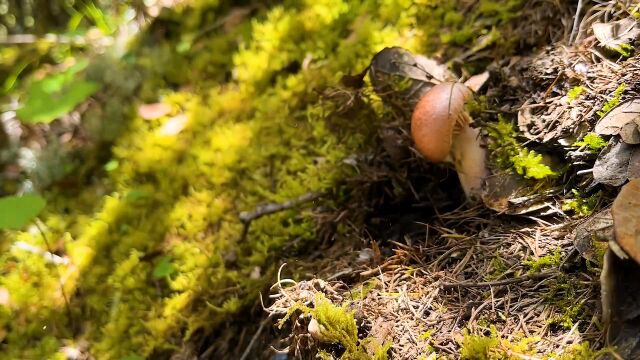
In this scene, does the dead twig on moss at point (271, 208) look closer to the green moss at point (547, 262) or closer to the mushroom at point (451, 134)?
the mushroom at point (451, 134)

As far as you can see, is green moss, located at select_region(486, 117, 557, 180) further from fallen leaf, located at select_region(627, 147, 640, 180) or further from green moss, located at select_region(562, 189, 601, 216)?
fallen leaf, located at select_region(627, 147, 640, 180)

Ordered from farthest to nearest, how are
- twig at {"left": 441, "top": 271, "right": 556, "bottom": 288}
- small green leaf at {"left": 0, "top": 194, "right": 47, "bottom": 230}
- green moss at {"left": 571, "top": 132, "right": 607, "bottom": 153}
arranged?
small green leaf at {"left": 0, "top": 194, "right": 47, "bottom": 230} < green moss at {"left": 571, "top": 132, "right": 607, "bottom": 153} < twig at {"left": 441, "top": 271, "right": 556, "bottom": 288}

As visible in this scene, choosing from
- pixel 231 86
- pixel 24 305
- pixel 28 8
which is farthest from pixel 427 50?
pixel 28 8

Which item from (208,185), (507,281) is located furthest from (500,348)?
(208,185)

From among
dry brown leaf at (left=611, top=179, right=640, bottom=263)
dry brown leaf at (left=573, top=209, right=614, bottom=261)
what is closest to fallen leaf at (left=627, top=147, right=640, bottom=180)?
dry brown leaf at (left=573, top=209, right=614, bottom=261)

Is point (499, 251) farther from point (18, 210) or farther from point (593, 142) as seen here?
point (18, 210)

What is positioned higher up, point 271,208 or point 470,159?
point 470,159

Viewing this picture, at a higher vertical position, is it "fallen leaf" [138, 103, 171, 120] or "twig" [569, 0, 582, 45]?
"twig" [569, 0, 582, 45]
